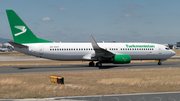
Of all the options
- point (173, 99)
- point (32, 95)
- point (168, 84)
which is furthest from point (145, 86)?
point (32, 95)

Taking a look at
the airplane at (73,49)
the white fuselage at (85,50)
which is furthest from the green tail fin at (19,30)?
the white fuselage at (85,50)

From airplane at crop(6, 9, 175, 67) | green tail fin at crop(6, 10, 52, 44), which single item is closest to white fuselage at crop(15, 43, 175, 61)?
airplane at crop(6, 9, 175, 67)

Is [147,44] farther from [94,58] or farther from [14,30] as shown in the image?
[14,30]

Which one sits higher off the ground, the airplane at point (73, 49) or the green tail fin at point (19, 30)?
the green tail fin at point (19, 30)

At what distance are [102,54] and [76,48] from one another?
485cm

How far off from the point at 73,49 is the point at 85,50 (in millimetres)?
2147

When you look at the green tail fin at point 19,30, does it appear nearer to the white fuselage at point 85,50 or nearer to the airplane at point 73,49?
the airplane at point 73,49

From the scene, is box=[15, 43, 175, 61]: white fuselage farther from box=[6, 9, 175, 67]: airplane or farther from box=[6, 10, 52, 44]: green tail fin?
box=[6, 10, 52, 44]: green tail fin

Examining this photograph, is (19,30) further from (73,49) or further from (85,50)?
(85,50)

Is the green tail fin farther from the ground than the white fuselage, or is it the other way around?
the green tail fin

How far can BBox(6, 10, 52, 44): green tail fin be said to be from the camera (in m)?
35.8

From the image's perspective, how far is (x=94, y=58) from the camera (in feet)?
124

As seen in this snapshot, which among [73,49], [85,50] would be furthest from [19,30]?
[85,50]

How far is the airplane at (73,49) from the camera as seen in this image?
1409 inches
